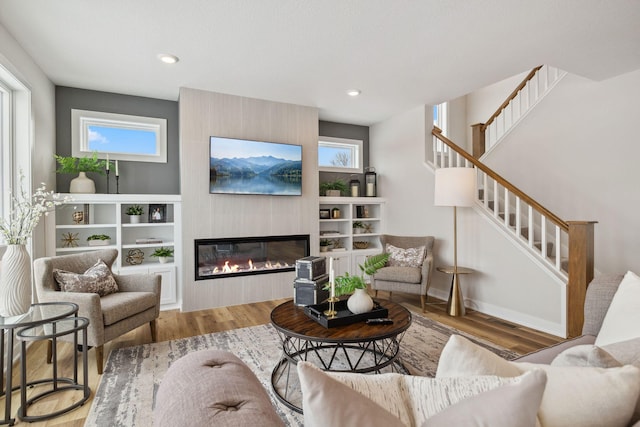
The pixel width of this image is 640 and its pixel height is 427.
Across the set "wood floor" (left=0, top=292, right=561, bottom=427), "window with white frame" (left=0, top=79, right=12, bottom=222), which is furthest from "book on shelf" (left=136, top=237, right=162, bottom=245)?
"window with white frame" (left=0, top=79, right=12, bottom=222)

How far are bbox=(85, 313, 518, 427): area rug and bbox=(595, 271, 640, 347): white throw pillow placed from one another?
1273 millimetres

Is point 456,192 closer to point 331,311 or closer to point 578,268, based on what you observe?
point 578,268

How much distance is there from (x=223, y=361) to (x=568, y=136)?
4.60 meters

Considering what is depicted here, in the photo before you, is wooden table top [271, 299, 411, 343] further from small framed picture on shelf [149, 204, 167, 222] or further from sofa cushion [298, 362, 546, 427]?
small framed picture on shelf [149, 204, 167, 222]

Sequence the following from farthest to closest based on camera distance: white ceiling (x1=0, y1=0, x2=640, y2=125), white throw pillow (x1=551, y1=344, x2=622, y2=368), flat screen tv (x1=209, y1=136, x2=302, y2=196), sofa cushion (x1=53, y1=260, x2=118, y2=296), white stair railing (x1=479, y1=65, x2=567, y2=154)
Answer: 1. white stair railing (x1=479, y1=65, x2=567, y2=154)
2. flat screen tv (x1=209, y1=136, x2=302, y2=196)
3. sofa cushion (x1=53, y1=260, x2=118, y2=296)
4. white ceiling (x1=0, y1=0, x2=640, y2=125)
5. white throw pillow (x1=551, y1=344, x2=622, y2=368)

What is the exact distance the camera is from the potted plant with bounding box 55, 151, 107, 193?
141 inches

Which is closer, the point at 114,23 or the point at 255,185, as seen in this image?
the point at 114,23

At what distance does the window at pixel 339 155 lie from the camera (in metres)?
5.40

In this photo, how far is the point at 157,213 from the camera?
4.11m

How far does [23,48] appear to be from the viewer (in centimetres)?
292

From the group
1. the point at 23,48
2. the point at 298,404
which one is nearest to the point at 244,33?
the point at 23,48

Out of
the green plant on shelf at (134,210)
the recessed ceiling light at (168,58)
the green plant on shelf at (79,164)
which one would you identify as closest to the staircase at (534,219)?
the recessed ceiling light at (168,58)

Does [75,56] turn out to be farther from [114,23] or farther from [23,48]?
[114,23]

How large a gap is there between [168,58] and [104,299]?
86.9 inches
